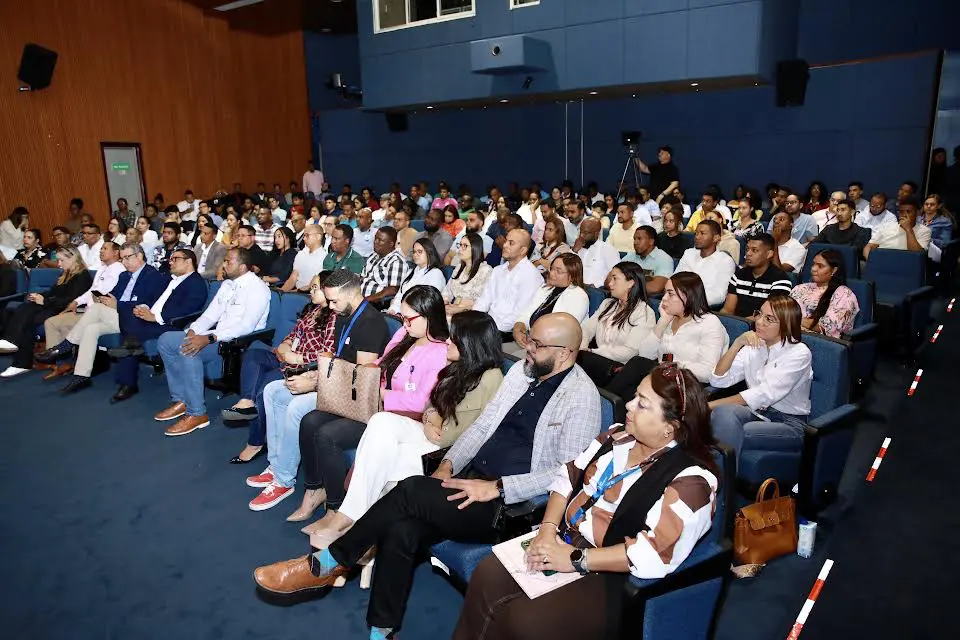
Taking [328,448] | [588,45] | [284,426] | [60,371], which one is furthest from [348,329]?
[588,45]

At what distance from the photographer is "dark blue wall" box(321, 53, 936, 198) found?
10.2 meters

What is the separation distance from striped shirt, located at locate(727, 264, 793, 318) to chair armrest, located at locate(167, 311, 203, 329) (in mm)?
4044

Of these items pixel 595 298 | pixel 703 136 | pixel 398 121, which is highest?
pixel 398 121

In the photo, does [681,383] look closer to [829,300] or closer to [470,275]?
[829,300]

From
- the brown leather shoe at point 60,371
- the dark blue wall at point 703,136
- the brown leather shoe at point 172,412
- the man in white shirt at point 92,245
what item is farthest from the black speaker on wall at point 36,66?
the brown leather shoe at point 172,412

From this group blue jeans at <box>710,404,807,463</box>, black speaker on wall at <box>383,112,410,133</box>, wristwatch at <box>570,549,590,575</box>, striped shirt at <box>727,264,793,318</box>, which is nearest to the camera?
wristwatch at <box>570,549,590,575</box>

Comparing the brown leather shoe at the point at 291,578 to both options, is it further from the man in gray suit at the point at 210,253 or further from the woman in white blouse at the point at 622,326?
the man in gray suit at the point at 210,253

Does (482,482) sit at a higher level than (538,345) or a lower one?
lower

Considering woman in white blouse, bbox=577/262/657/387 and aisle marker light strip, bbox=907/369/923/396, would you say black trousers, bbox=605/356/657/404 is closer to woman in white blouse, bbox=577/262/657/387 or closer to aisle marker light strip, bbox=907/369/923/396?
woman in white blouse, bbox=577/262/657/387

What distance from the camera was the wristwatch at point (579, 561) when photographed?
2037mm

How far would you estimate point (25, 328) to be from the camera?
6.20m

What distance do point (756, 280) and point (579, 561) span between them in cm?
316

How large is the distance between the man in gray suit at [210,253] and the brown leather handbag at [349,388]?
4.67 metres

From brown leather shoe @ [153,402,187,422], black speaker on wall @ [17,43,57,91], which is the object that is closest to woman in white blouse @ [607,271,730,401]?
brown leather shoe @ [153,402,187,422]
